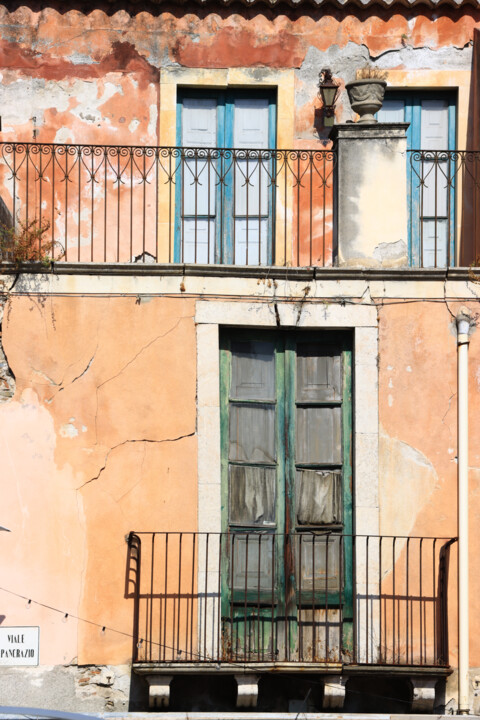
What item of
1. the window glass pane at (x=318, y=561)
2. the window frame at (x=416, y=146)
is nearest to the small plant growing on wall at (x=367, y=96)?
the window frame at (x=416, y=146)

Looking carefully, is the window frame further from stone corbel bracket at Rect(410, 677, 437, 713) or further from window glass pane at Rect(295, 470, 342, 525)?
stone corbel bracket at Rect(410, 677, 437, 713)

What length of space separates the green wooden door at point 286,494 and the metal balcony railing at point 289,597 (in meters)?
0.02

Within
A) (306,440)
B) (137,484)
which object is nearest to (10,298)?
(137,484)

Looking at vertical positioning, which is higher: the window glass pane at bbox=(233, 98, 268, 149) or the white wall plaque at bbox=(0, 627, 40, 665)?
the window glass pane at bbox=(233, 98, 268, 149)

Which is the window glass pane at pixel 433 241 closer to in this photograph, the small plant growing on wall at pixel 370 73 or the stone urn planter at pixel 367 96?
the small plant growing on wall at pixel 370 73

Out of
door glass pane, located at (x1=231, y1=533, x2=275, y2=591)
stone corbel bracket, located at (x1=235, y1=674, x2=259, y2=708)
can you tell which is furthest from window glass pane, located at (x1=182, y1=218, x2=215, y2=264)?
stone corbel bracket, located at (x1=235, y1=674, x2=259, y2=708)

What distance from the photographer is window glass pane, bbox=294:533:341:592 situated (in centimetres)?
1405

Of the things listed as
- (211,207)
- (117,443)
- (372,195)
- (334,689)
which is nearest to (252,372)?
(117,443)

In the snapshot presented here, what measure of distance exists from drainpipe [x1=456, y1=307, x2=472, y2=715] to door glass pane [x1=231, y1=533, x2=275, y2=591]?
1540 mm

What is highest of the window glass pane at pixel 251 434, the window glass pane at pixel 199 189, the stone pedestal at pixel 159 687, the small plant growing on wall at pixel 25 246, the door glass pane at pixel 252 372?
the window glass pane at pixel 199 189

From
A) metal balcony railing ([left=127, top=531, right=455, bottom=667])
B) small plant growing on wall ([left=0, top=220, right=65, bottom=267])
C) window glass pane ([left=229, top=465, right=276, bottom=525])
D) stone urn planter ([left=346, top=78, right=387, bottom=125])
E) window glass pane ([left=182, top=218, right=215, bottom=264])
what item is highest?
stone urn planter ([left=346, top=78, right=387, bottom=125])

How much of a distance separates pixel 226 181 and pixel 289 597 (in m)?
4.10

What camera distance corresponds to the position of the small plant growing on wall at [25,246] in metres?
14.2

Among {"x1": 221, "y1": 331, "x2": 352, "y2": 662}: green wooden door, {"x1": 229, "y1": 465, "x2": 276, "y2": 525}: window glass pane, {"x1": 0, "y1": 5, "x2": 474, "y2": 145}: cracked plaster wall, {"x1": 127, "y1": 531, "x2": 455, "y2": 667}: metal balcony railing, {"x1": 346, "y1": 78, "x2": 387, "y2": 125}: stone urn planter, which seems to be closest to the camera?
{"x1": 127, "y1": 531, "x2": 455, "y2": 667}: metal balcony railing
